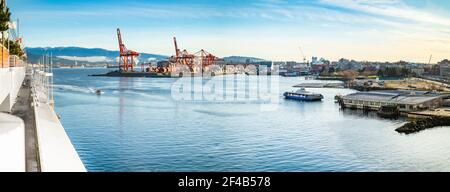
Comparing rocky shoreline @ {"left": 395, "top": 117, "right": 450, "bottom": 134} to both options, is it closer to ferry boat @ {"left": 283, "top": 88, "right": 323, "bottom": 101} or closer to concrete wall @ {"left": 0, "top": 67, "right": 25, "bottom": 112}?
concrete wall @ {"left": 0, "top": 67, "right": 25, "bottom": 112}

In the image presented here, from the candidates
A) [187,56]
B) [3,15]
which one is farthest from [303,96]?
[3,15]

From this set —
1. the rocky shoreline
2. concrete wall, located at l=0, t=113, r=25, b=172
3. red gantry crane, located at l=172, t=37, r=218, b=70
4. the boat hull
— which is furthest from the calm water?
the boat hull

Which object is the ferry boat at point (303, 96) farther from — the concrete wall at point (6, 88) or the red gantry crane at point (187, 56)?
the concrete wall at point (6, 88)

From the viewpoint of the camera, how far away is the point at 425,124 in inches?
240

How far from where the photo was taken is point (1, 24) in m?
4.57

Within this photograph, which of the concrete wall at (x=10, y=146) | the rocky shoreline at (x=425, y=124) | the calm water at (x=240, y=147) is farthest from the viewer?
the rocky shoreline at (x=425, y=124)

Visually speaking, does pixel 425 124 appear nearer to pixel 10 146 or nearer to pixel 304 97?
pixel 10 146

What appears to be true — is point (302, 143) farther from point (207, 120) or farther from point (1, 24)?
point (1, 24)

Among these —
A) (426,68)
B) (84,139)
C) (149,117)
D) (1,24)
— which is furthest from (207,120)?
(426,68)

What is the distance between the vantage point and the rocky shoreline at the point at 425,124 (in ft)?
16.4

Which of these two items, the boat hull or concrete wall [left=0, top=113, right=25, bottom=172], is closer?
concrete wall [left=0, top=113, right=25, bottom=172]

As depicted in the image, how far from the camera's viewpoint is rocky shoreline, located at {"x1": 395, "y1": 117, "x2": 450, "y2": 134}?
5.00m

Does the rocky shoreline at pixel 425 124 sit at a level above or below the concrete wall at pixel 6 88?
below

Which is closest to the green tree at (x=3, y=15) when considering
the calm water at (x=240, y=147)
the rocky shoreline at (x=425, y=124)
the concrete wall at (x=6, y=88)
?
the concrete wall at (x=6, y=88)
